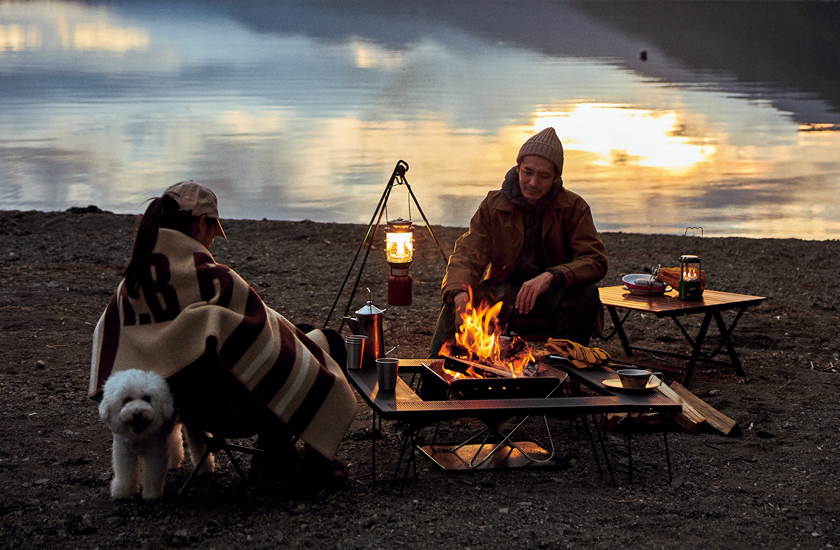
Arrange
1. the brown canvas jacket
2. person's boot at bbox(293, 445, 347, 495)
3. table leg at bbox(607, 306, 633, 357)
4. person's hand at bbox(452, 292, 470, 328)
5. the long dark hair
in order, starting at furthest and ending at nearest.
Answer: table leg at bbox(607, 306, 633, 357)
the brown canvas jacket
person's hand at bbox(452, 292, 470, 328)
person's boot at bbox(293, 445, 347, 495)
the long dark hair

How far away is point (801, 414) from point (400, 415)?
2.52 metres

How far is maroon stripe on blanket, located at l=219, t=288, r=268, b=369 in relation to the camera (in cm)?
289

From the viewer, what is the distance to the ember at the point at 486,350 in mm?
3561

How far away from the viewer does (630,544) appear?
9.39ft

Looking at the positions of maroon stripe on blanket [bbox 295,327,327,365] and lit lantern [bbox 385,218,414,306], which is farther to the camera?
lit lantern [bbox 385,218,414,306]

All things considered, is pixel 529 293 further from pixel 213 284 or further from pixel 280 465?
pixel 213 284

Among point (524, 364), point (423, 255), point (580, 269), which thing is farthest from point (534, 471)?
point (423, 255)

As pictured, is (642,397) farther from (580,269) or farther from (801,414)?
(801,414)

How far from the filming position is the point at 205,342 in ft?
9.31

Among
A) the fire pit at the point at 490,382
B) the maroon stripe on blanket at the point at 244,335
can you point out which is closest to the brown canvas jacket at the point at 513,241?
the fire pit at the point at 490,382

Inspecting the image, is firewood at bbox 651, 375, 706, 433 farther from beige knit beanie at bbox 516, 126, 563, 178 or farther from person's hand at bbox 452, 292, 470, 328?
beige knit beanie at bbox 516, 126, 563, 178

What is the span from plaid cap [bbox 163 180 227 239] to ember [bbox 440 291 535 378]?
1285 millimetres

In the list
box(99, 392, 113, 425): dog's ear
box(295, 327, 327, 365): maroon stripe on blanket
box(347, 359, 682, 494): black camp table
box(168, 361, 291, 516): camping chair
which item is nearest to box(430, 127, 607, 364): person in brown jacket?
box(347, 359, 682, 494): black camp table

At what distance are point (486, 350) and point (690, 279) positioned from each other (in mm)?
1765
